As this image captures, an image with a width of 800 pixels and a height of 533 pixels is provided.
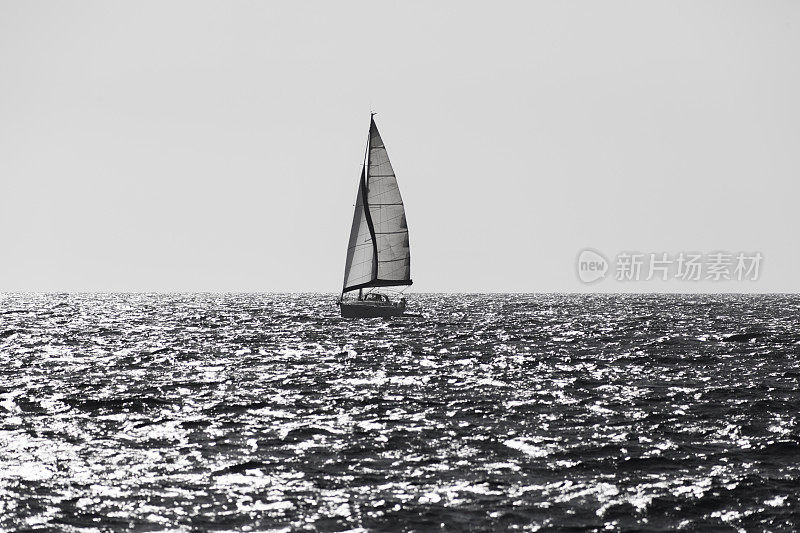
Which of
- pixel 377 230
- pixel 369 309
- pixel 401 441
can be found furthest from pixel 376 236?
pixel 401 441

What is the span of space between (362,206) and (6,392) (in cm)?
4134

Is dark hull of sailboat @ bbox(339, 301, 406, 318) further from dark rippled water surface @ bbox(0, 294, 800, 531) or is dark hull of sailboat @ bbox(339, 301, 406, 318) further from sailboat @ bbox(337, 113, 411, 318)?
dark rippled water surface @ bbox(0, 294, 800, 531)

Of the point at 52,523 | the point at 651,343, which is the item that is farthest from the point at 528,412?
the point at 651,343

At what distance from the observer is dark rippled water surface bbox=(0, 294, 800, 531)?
1590cm

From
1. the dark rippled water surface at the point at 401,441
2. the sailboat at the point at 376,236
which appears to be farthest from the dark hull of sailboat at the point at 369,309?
the dark rippled water surface at the point at 401,441

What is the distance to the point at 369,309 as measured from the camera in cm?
7406

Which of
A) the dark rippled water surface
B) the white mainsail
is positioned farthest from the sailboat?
the dark rippled water surface

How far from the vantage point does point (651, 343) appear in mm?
52406

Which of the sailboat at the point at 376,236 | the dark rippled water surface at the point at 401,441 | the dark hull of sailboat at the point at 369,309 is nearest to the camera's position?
the dark rippled water surface at the point at 401,441

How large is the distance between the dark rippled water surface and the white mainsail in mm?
24996

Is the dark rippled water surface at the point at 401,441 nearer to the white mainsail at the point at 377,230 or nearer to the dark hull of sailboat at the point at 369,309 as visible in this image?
the white mainsail at the point at 377,230

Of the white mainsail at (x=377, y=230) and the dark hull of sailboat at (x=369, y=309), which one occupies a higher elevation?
the white mainsail at (x=377, y=230)

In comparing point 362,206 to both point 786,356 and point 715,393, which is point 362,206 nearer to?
point 786,356

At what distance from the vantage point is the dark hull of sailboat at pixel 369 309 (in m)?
74.0
